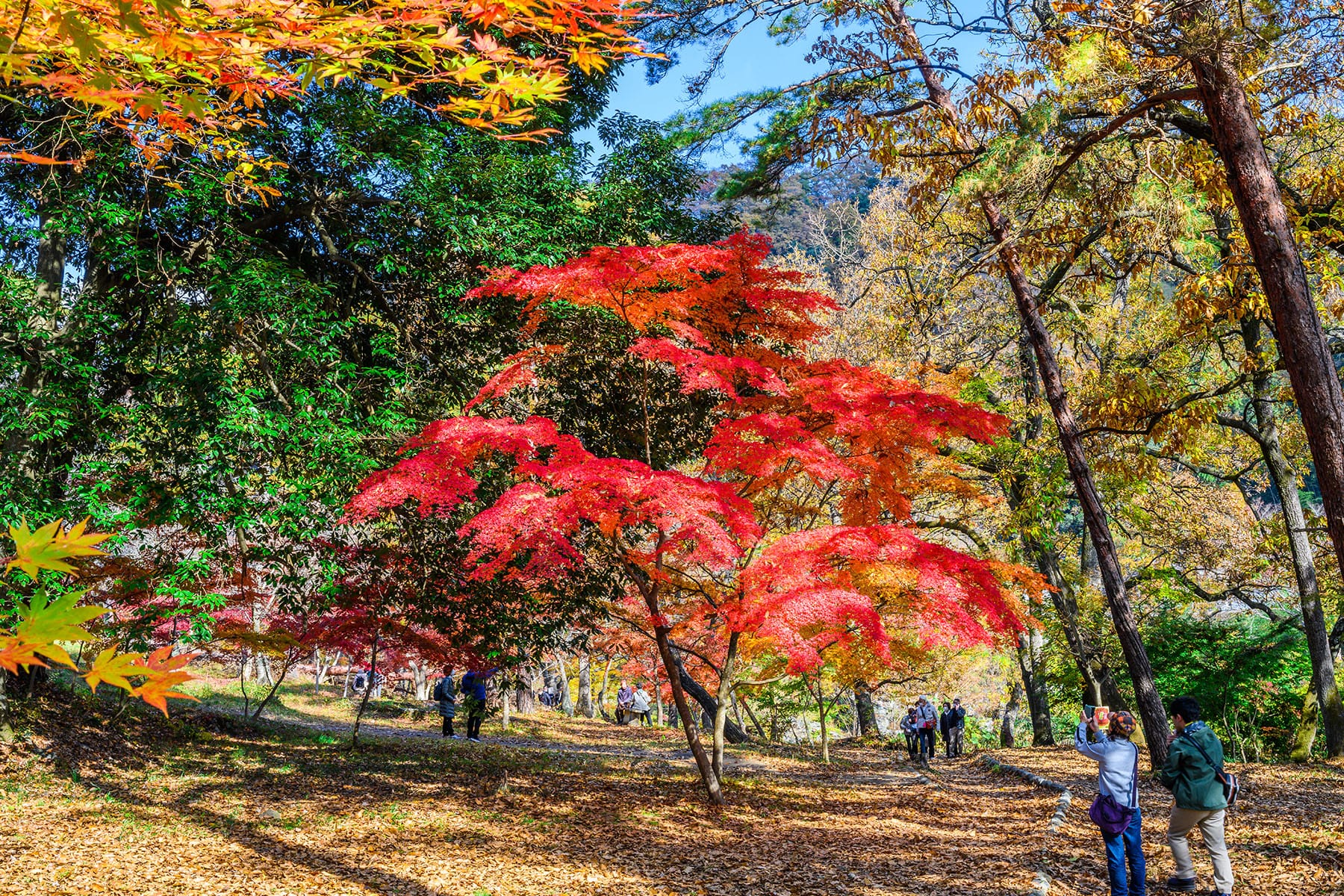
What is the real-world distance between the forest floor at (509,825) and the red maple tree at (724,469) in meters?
1.68

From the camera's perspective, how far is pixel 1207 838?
5.37 meters

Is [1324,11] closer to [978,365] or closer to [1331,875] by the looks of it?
[1331,875]

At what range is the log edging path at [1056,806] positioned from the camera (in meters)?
6.02

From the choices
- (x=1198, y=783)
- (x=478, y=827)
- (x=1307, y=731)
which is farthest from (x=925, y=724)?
(x=1198, y=783)

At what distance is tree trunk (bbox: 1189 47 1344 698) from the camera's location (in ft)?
17.9

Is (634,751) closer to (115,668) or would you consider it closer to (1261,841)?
(1261,841)

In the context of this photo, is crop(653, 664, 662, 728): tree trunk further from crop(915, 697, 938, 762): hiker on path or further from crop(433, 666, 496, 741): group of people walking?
crop(915, 697, 938, 762): hiker on path

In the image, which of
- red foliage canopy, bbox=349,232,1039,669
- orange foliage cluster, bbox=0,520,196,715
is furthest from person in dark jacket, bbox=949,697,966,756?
orange foliage cluster, bbox=0,520,196,715

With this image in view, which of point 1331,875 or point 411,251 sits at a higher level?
point 411,251

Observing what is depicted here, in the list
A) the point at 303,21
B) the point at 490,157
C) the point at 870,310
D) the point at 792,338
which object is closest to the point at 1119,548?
the point at 870,310

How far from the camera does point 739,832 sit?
8344 mm

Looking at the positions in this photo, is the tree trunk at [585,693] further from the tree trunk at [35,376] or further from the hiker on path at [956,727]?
the tree trunk at [35,376]

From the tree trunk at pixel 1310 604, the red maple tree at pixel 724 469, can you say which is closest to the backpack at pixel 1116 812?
the red maple tree at pixel 724 469

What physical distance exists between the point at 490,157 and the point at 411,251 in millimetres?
1430
